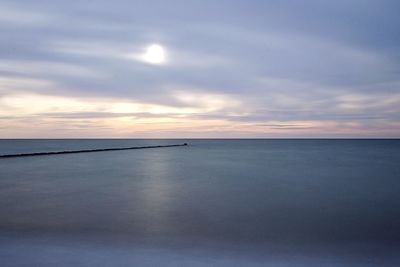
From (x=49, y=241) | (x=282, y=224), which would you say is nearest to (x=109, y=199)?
(x=49, y=241)

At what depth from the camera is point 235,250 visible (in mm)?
7965

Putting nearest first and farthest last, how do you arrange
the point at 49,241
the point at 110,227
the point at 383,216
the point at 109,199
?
the point at 49,241 < the point at 110,227 < the point at 383,216 < the point at 109,199

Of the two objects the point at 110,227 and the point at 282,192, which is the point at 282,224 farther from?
the point at 282,192

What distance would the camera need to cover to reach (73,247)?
25.9ft

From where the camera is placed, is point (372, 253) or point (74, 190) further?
point (74, 190)

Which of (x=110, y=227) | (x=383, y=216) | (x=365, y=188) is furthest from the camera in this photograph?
(x=365, y=188)

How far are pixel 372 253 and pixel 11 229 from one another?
32.7ft

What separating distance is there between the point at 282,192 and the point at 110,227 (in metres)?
11.0

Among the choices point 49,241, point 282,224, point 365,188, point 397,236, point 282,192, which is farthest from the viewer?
point 365,188

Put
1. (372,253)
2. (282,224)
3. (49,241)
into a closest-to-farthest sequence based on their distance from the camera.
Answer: (372,253) → (49,241) → (282,224)

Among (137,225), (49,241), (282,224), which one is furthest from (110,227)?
(282,224)

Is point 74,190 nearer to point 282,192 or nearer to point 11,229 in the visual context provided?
point 11,229

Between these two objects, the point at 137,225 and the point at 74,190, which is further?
the point at 74,190

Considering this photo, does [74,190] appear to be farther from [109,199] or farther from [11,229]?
[11,229]
